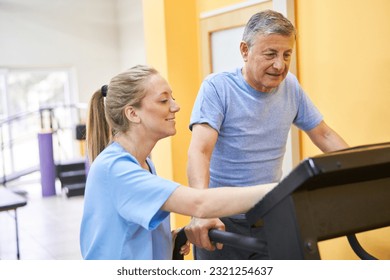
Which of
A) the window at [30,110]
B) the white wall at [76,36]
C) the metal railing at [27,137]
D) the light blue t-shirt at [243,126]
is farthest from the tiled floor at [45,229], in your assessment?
the light blue t-shirt at [243,126]

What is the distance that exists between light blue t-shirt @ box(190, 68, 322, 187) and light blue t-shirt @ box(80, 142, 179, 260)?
0.52 m

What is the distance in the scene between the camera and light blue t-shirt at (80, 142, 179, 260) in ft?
4.47

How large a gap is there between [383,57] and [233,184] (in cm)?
89

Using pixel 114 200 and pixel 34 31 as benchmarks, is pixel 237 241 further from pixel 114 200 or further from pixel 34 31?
pixel 34 31

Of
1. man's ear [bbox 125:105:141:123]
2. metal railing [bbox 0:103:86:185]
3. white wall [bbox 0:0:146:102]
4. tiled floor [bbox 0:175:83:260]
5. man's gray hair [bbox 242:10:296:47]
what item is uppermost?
white wall [bbox 0:0:146:102]

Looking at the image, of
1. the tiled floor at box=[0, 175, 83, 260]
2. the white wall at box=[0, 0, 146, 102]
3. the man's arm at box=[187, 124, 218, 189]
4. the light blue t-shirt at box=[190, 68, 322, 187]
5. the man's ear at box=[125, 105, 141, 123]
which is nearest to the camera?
the man's ear at box=[125, 105, 141, 123]

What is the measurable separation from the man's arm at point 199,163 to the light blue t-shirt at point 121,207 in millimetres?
135

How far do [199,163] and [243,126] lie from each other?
26cm

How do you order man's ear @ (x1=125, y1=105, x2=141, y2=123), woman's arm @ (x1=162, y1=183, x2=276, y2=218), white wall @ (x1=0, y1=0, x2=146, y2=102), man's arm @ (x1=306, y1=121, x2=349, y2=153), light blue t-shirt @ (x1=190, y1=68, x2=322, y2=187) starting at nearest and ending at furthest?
woman's arm @ (x1=162, y1=183, x2=276, y2=218) → man's ear @ (x1=125, y1=105, x2=141, y2=123) → light blue t-shirt @ (x1=190, y1=68, x2=322, y2=187) → man's arm @ (x1=306, y1=121, x2=349, y2=153) → white wall @ (x1=0, y1=0, x2=146, y2=102)

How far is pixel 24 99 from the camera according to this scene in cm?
1012

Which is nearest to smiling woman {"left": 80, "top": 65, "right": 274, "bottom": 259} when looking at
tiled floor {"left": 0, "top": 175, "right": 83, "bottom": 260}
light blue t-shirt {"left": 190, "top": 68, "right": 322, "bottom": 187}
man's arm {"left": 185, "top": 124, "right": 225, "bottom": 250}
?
man's arm {"left": 185, "top": 124, "right": 225, "bottom": 250}

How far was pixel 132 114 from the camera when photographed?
153 cm

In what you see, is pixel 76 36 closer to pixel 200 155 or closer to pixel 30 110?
pixel 30 110

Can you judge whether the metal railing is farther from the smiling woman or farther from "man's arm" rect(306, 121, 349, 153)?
the smiling woman
